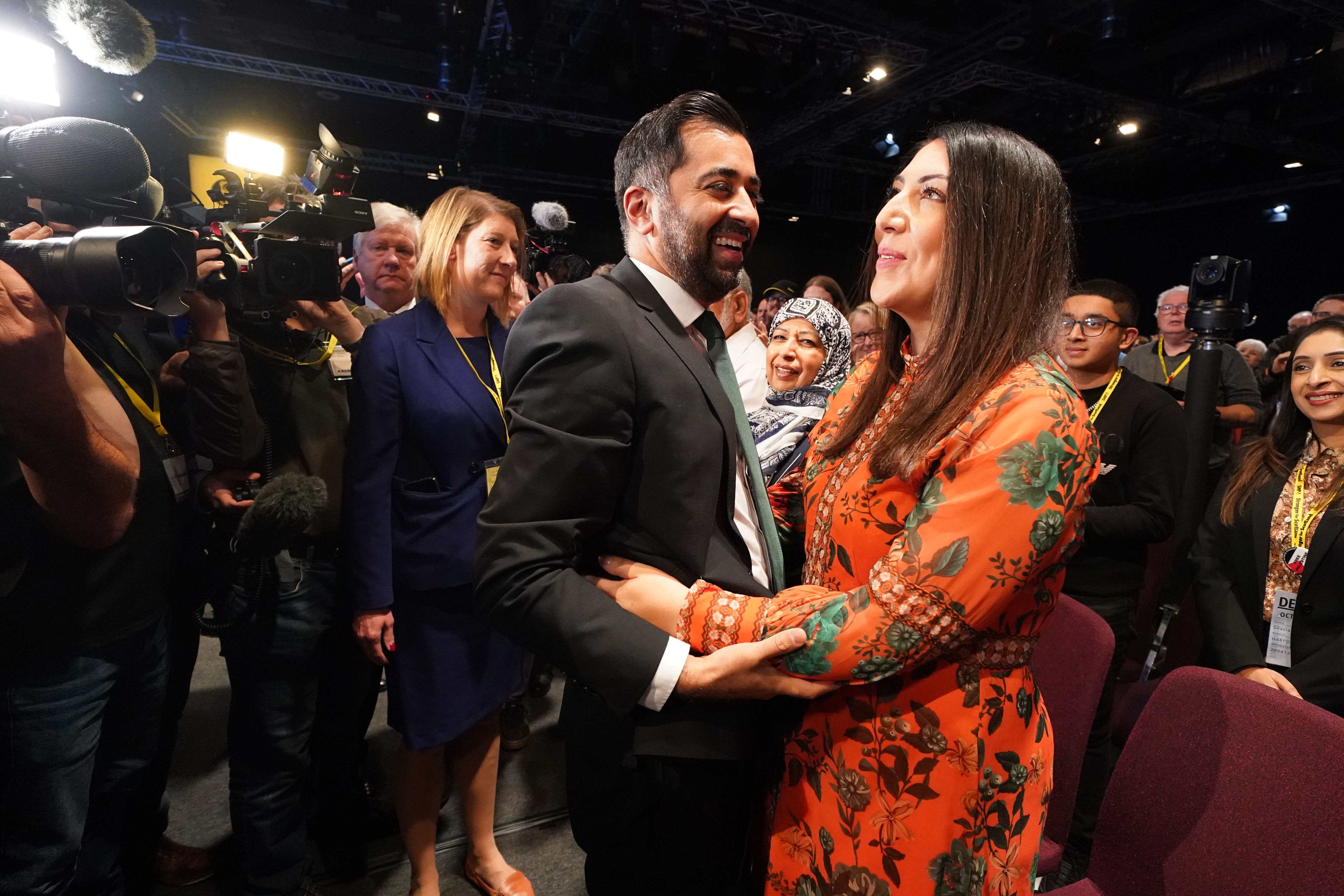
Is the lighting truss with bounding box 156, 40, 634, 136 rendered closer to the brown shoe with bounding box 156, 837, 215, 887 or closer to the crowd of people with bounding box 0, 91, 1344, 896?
the crowd of people with bounding box 0, 91, 1344, 896

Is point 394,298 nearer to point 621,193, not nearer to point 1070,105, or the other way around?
point 621,193

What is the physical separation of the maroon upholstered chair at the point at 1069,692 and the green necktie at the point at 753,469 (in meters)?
0.77

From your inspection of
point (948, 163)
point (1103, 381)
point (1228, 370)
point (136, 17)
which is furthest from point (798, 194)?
point (948, 163)

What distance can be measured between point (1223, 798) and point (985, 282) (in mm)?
968

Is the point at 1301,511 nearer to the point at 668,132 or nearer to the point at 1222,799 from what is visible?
the point at 1222,799

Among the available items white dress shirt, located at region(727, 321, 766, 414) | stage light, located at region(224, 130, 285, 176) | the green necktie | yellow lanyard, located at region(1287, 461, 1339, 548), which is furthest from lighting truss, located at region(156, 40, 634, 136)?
the green necktie

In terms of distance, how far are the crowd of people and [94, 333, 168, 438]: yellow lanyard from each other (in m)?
0.01

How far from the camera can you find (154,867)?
190cm

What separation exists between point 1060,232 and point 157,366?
76.9 inches

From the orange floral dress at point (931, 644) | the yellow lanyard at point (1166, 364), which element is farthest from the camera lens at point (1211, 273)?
the orange floral dress at point (931, 644)

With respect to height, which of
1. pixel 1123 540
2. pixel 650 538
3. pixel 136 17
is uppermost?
pixel 136 17

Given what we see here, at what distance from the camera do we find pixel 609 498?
88 cm

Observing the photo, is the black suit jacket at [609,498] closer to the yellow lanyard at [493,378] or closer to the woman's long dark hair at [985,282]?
the woman's long dark hair at [985,282]

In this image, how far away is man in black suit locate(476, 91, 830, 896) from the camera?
2.69ft
